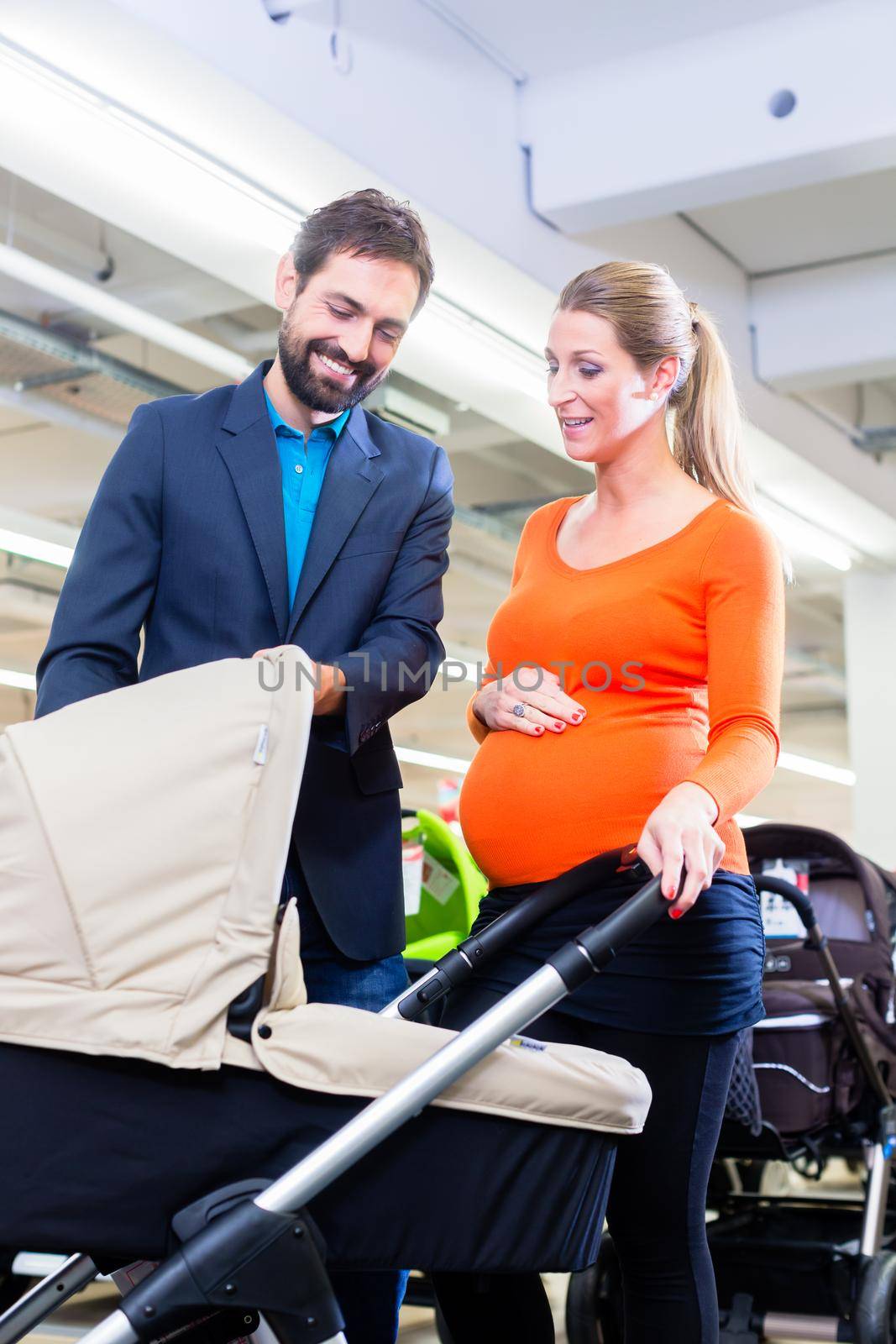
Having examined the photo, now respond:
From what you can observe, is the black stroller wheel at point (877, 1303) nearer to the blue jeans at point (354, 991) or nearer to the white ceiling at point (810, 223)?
the blue jeans at point (354, 991)

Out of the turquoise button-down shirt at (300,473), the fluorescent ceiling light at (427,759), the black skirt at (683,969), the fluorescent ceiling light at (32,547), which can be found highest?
the fluorescent ceiling light at (32,547)

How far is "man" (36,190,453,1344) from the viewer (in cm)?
155

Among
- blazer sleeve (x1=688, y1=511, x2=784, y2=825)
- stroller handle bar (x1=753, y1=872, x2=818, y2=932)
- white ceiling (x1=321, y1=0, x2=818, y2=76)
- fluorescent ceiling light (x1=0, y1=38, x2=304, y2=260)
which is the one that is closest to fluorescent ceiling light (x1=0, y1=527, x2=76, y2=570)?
fluorescent ceiling light (x1=0, y1=38, x2=304, y2=260)

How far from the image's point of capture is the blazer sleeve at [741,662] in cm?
147

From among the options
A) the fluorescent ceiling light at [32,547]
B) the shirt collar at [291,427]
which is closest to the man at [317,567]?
the shirt collar at [291,427]

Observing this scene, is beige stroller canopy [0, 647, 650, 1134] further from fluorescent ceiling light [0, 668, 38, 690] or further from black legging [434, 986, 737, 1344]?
fluorescent ceiling light [0, 668, 38, 690]

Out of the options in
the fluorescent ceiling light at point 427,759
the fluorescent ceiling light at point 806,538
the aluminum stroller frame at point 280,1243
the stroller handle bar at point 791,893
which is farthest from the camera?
the fluorescent ceiling light at point 427,759

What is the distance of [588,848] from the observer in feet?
5.31

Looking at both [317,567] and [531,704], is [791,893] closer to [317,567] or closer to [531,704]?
[531,704]

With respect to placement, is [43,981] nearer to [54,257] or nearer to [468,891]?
[468,891]

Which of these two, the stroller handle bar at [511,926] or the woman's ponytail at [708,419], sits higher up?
the woman's ponytail at [708,419]

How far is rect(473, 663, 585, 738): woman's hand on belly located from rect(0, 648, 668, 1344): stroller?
16.0 inches

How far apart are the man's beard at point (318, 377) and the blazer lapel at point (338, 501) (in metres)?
0.05

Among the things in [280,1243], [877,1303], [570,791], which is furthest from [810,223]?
[280,1243]
